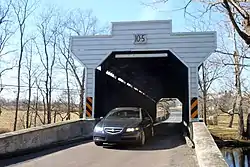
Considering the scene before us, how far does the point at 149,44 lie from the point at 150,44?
0.04 meters

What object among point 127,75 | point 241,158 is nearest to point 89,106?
point 127,75

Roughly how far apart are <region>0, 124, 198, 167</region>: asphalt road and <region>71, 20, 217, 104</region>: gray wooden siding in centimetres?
436

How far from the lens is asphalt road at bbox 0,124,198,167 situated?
677 cm

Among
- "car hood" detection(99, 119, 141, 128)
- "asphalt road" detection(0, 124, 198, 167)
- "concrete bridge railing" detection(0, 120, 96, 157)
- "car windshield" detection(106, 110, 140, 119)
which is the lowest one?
"asphalt road" detection(0, 124, 198, 167)

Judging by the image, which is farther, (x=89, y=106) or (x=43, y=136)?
(x=89, y=106)

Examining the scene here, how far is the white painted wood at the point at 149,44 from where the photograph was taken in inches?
492

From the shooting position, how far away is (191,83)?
12531 millimetres

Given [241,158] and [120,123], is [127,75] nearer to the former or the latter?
[241,158]

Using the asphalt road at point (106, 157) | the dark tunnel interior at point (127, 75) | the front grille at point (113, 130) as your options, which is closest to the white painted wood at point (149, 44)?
the dark tunnel interior at point (127, 75)

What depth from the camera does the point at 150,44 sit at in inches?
504

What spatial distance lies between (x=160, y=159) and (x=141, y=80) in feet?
58.8

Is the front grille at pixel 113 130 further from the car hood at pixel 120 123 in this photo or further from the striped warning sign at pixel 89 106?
the striped warning sign at pixel 89 106

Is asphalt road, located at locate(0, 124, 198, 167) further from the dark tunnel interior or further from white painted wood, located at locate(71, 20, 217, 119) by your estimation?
the dark tunnel interior

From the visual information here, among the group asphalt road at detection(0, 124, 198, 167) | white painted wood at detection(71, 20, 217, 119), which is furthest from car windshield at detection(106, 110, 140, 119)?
white painted wood at detection(71, 20, 217, 119)
